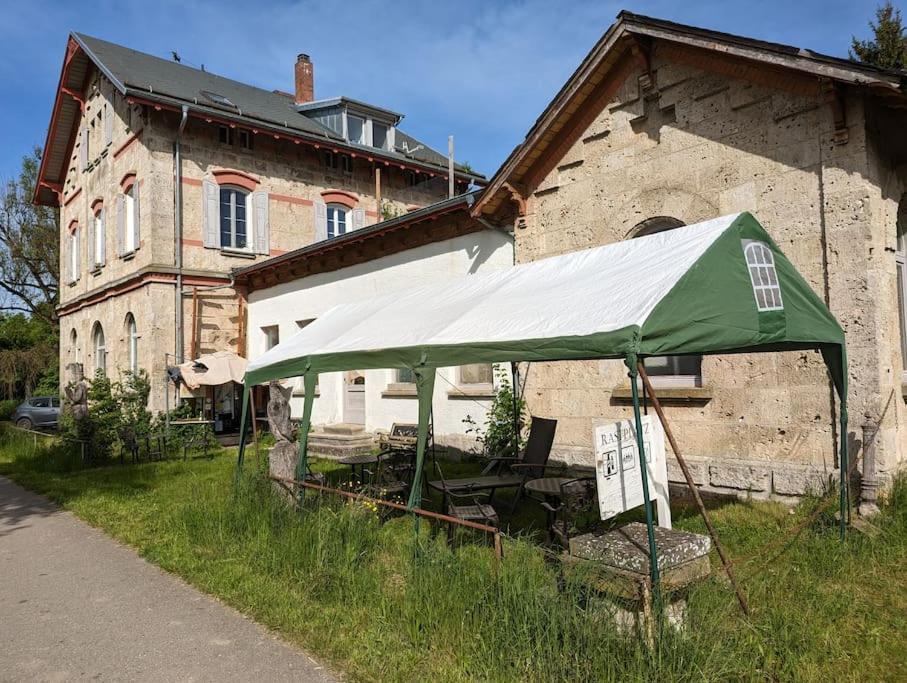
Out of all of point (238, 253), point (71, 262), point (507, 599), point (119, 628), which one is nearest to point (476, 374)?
point (119, 628)

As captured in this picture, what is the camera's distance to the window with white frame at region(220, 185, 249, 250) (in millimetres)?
16906

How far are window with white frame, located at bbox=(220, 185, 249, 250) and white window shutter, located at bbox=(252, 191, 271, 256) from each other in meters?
0.23

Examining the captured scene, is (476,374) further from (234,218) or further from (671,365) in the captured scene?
(234,218)

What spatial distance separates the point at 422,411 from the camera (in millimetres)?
5215

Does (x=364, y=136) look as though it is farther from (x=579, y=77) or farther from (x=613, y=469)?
(x=613, y=469)

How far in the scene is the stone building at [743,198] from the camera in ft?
21.1

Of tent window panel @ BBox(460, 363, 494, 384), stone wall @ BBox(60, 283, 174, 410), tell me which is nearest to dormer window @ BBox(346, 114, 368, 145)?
stone wall @ BBox(60, 283, 174, 410)

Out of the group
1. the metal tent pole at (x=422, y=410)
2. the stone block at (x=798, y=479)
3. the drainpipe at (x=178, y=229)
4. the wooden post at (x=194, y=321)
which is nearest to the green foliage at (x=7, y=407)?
the drainpipe at (x=178, y=229)

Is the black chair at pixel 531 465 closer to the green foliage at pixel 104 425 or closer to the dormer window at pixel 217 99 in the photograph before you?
the green foliage at pixel 104 425

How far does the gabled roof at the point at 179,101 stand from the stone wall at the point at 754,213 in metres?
10.5

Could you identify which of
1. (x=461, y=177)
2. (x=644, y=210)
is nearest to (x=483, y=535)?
(x=644, y=210)

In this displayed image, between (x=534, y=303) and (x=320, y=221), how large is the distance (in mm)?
14103

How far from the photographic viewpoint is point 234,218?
17078 mm

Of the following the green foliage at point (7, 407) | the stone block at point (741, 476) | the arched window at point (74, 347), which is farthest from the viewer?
the green foliage at point (7, 407)
